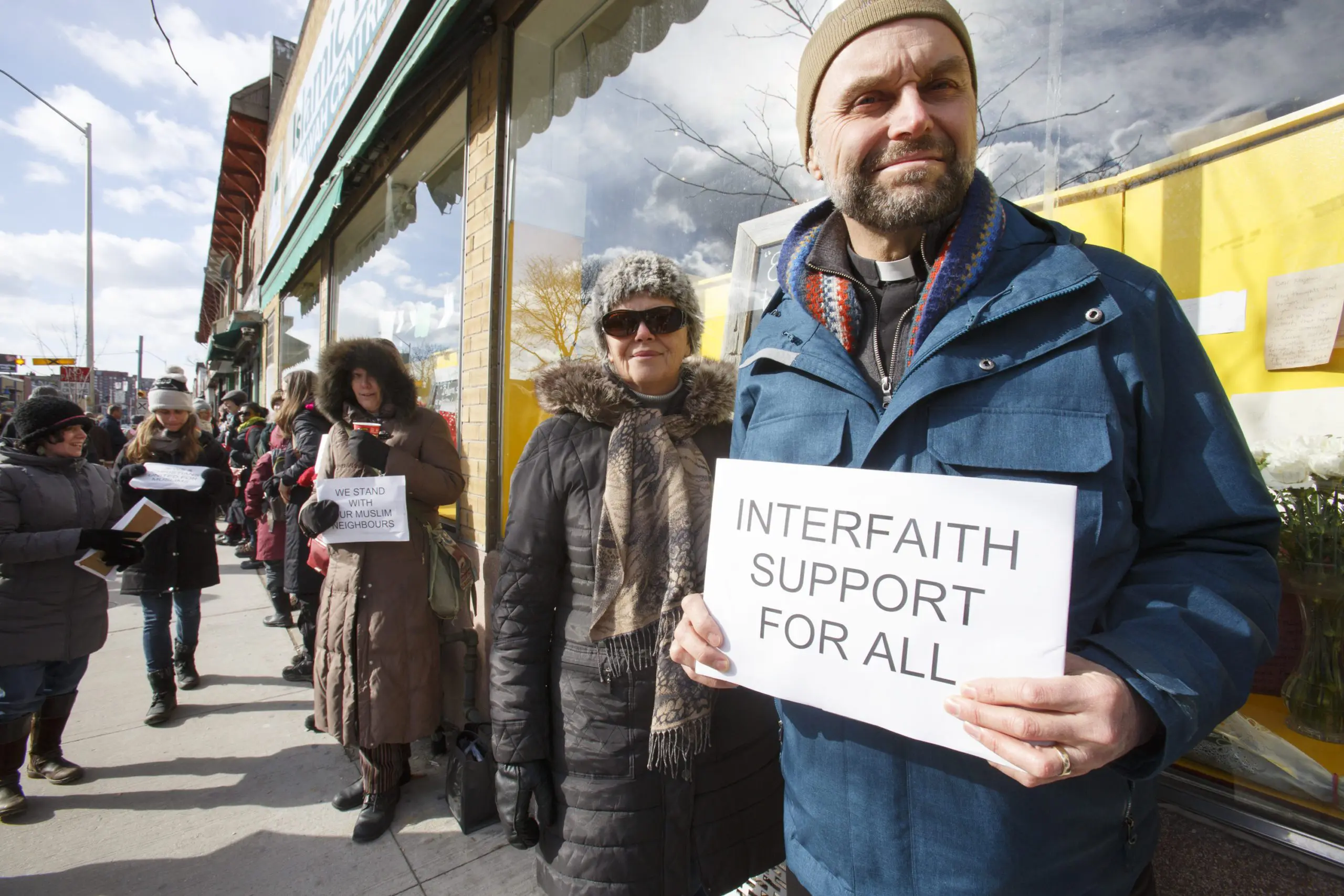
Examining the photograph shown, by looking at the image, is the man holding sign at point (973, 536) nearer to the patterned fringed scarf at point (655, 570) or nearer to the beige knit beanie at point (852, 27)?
the beige knit beanie at point (852, 27)

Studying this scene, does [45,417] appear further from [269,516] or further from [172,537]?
[269,516]

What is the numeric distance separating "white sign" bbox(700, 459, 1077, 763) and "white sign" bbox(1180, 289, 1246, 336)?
115 centimetres

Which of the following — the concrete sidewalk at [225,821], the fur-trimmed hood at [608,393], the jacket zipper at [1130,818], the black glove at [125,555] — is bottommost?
the concrete sidewalk at [225,821]

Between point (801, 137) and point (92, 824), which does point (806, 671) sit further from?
point (92, 824)

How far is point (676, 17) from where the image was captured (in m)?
3.28

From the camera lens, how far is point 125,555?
325cm

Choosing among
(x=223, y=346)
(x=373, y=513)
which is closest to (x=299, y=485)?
(x=373, y=513)

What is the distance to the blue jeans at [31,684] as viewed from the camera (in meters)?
3.01

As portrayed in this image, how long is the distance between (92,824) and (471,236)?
3548mm

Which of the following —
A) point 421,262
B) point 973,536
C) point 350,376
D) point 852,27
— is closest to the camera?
point 973,536

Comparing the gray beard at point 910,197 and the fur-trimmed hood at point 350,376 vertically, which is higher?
the gray beard at point 910,197

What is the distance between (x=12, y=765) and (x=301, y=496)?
1.74 m

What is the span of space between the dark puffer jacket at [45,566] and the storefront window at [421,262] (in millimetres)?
1954

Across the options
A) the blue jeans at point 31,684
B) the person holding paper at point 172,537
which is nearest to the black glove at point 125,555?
the blue jeans at point 31,684
